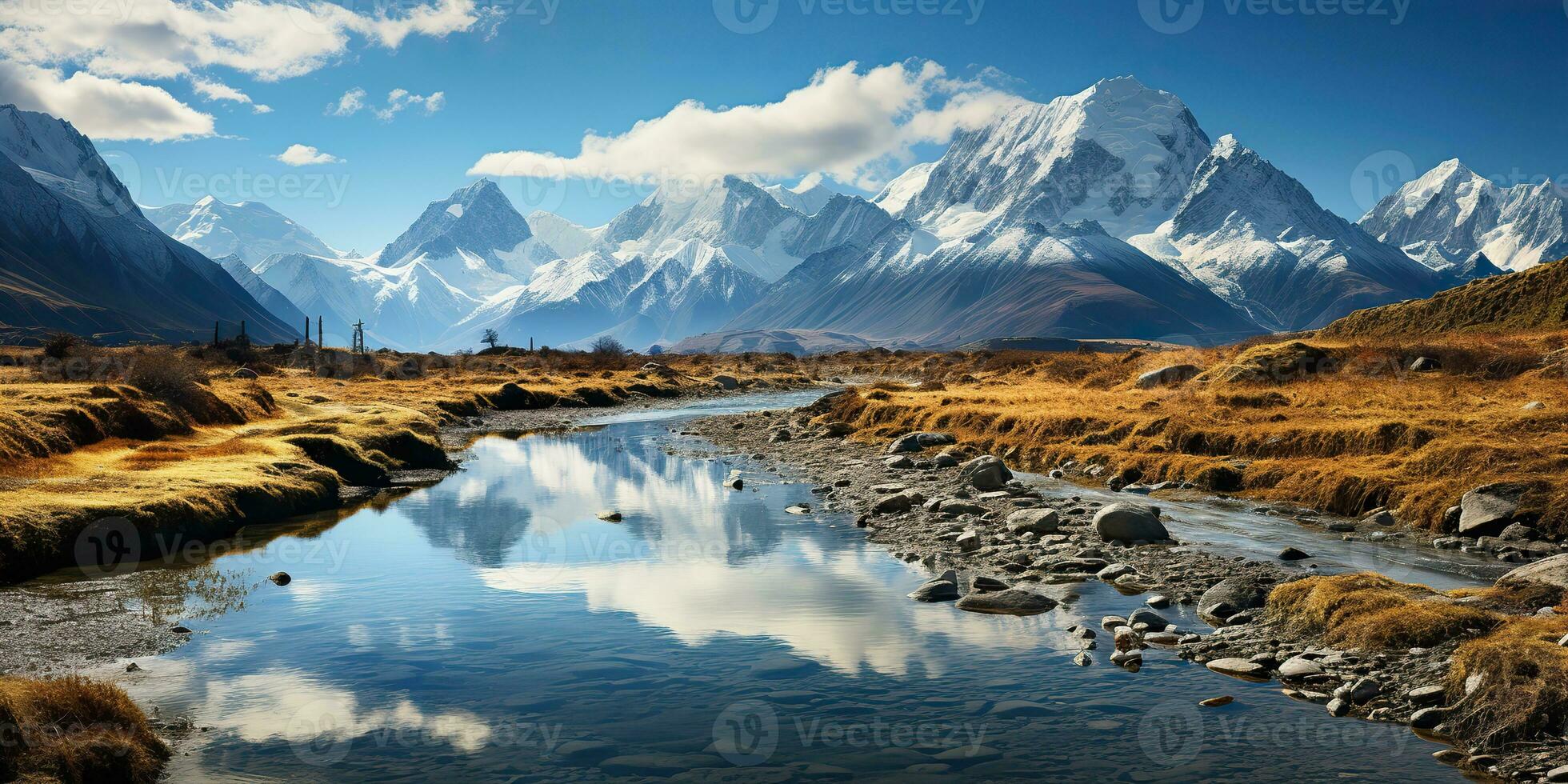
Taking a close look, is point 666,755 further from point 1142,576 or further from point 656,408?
point 656,408

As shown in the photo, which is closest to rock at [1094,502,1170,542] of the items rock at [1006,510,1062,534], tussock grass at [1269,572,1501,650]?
rock at [1006,510,1062,534]

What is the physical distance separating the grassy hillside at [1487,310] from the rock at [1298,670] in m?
48.5

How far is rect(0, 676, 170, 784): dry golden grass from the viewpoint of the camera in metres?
10.5

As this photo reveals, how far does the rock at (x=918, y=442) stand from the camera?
142ft

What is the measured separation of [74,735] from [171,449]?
84.7 feet

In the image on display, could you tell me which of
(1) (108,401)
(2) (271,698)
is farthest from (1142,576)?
(1) (108,401)

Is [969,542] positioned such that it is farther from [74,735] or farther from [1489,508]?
[74,735]

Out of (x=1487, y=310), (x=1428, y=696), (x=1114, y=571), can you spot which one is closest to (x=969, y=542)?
(x=1114, y=571)

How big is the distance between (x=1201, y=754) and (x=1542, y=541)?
14.1 meters

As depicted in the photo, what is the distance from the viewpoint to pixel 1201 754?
1205 cm

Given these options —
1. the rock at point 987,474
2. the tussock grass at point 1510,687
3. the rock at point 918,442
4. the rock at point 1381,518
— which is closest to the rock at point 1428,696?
the tussock grass at point 1510,687

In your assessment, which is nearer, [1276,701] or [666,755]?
[666,755]

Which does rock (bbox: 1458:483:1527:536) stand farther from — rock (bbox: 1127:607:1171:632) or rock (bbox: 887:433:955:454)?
rock (bbox: 887:433:955:454)

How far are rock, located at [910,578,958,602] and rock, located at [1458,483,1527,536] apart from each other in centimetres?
1238
